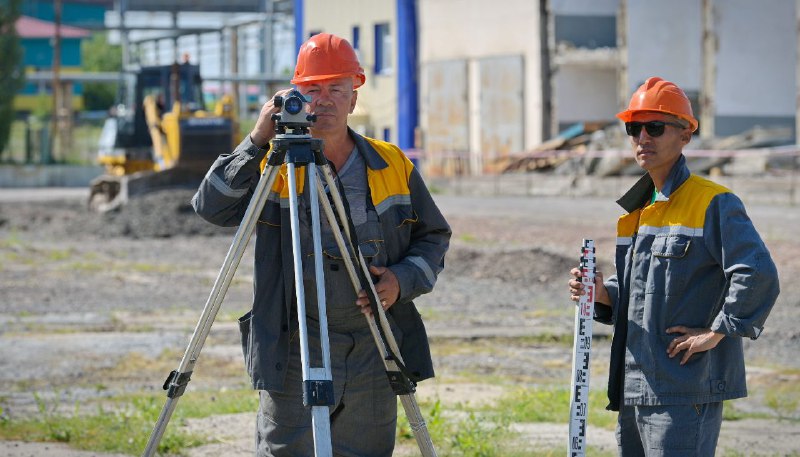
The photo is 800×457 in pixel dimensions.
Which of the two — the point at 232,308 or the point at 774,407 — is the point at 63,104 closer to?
the point at 232,308

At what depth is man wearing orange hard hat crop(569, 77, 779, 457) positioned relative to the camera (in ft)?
14.8

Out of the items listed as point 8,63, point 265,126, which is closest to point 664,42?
point 8,63

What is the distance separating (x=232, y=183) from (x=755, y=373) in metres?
6.15

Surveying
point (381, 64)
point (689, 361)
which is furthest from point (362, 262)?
point (381, 64)

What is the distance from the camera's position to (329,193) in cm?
472

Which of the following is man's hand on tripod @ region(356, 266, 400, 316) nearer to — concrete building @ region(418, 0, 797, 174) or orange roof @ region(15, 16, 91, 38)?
concrete building @ region(418, 0, 797, 174)

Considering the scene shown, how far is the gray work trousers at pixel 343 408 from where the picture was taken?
15.8 ft

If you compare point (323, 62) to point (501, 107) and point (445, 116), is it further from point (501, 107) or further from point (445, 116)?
point (445, 116)

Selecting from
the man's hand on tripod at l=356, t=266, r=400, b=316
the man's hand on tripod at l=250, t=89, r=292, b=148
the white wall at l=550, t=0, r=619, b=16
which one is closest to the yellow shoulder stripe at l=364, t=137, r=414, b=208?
the man's hand on tripod at l=356, t=266, r=400, b=316

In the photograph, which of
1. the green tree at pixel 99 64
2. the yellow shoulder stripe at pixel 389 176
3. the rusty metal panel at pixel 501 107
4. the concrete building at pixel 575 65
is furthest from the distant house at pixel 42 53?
the yellow shoulder stripe at pixel 389 176

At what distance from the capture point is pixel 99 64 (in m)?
97.8

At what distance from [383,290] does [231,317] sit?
28.8 feet

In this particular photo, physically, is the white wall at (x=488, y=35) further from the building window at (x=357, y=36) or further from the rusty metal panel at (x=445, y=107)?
the building window at (x=357, y=36)

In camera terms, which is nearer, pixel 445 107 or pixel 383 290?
pixel 383 290
